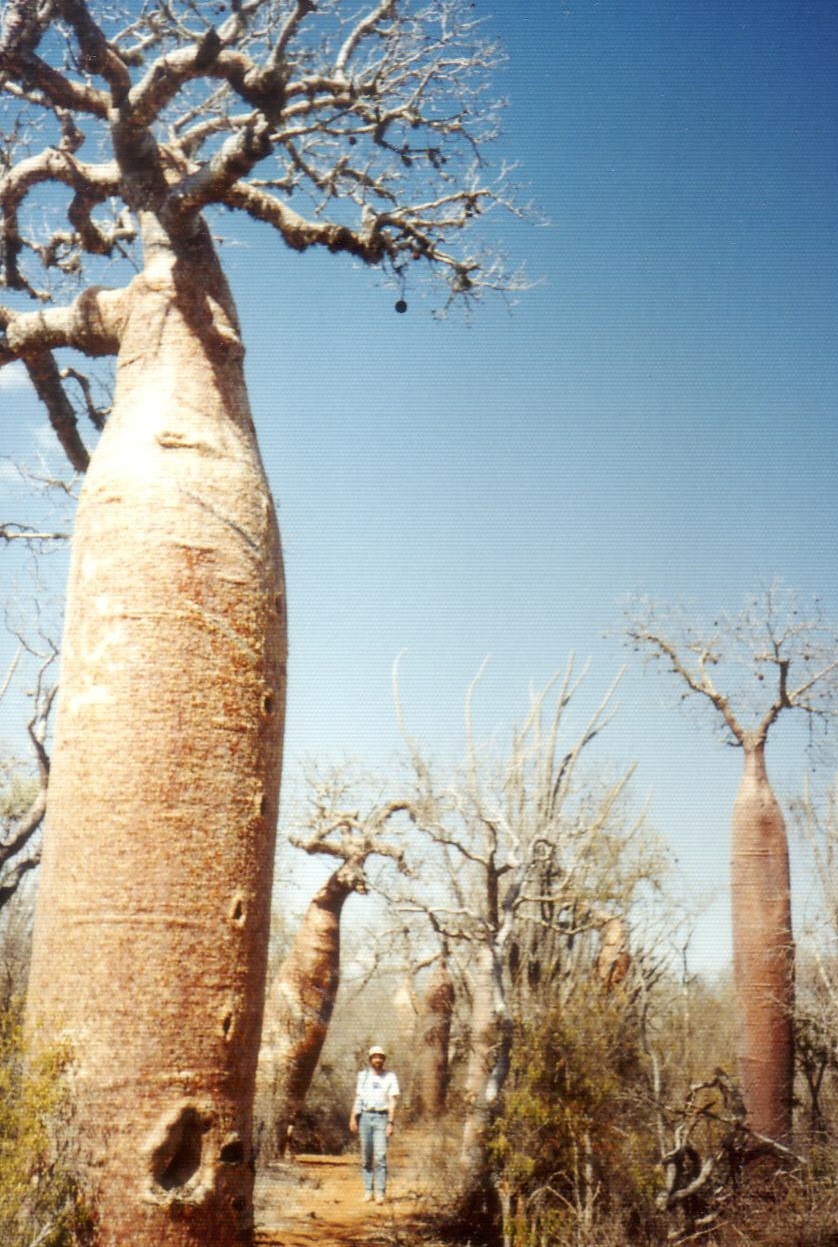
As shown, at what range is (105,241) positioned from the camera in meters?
5.38

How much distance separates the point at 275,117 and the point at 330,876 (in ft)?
23.8

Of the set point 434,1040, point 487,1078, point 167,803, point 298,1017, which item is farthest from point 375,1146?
point 434,1040

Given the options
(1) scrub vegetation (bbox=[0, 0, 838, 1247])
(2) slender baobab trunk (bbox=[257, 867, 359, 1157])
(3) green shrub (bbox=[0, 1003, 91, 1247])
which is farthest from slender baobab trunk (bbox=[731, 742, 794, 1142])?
(3) green shrub (bbox=[0, 1003, 91, 1247])

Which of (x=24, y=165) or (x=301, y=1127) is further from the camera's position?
(x=301, y=1127)

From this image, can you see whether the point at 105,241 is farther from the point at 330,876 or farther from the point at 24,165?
the point at 330,876

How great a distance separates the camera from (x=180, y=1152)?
3111 mm

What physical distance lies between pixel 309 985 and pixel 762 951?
398 cm

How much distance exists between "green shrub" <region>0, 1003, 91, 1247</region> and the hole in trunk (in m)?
0.23

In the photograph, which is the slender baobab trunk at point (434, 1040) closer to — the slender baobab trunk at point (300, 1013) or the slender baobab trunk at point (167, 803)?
the slender baobab trunk at point (300, 1013)

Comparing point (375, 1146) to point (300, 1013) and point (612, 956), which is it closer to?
point (612, 956)

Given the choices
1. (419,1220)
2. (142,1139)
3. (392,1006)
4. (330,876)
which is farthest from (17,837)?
(392,1006)

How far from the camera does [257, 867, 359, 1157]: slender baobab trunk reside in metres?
8.95

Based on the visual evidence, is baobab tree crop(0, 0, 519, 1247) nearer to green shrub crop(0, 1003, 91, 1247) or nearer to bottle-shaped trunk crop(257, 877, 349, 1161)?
green shrub crop(0, 1003, 91, 1247)

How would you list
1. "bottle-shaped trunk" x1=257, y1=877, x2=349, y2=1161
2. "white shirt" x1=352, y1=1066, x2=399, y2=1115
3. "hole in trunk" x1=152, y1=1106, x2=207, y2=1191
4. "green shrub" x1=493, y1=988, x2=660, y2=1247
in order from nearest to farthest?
"hole in trunk" x1=152, y1=1106, x2=207, y2=1191 → "green shrub" x1=493, y1=988, x2=660, y2=1247 → "white shirt" x1=352, y1=1066, x2=399, y2=1115 → "bottle-shaped trunk" x1=257, y1=877, x2=349, y2=1161
